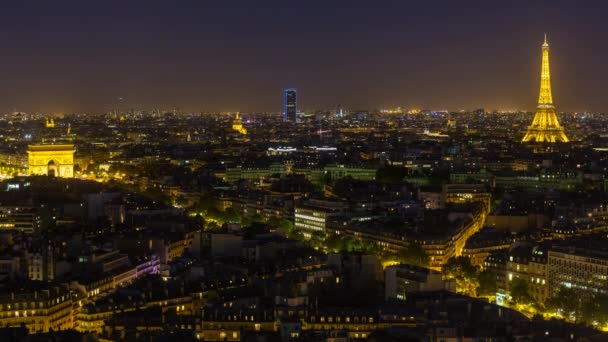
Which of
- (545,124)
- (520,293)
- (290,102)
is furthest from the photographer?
(290,102)

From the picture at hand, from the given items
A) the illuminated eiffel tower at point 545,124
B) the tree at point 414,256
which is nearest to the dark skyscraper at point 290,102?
the illuminated eiffel tower at point 545,124

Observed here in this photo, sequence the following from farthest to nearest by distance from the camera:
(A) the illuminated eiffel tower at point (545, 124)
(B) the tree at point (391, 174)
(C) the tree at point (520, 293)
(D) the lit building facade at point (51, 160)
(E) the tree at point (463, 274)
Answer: (A) the illuminated eiffel tower at point (545, 124), (D) the lit building facade at point (51, 160), (B) the tree at point (391, 174), (E) the tree at point (463, 274), (C) the tree at point (520, 293)


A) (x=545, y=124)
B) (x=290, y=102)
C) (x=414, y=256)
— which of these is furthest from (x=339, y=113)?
(x=414, y=256)

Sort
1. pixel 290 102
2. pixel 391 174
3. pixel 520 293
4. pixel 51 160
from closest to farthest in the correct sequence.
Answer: pixel 520 293 < pixel 391 174 < pixel 51 160 < pixel 290 102

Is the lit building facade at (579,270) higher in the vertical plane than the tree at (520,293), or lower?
higher

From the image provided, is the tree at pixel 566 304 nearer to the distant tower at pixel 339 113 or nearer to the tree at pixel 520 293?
the tree at pixel 520 293

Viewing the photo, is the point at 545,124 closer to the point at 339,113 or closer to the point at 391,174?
the point at 391,174
